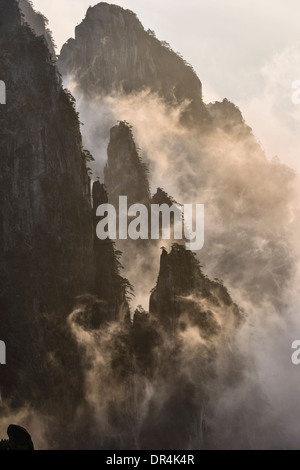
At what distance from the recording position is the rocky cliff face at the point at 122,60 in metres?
125

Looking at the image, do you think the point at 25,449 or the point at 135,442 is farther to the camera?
the point at 135,442

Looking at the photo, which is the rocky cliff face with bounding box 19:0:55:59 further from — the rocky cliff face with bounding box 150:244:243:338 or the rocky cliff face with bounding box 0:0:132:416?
the rocky cliff face with bounding box 150:244:243:338

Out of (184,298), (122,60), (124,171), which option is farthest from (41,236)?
(122,60)

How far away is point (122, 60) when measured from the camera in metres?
126

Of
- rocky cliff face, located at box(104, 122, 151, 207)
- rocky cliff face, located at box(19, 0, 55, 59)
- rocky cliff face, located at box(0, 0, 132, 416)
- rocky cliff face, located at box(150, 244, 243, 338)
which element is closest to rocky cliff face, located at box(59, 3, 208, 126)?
rocky cliff face, located at box(19, 0, 55, 59)

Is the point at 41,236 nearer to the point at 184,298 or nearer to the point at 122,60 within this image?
the point at 184,298

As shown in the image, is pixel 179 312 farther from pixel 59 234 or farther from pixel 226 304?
pixel 59 234

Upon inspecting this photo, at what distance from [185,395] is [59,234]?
29183 millimetres

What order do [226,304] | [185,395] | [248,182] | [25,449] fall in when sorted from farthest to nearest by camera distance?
1. [248,182]
2. [226,304]
3. [185,395]
4. [25,449]

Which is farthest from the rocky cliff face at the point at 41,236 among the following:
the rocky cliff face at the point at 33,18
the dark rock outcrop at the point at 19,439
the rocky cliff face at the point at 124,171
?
the rocky cliff face at the point at 33,18

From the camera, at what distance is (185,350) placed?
75.8 m

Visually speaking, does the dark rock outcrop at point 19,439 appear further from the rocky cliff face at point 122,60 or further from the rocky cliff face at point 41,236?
the rocky cliff face at point 122,60

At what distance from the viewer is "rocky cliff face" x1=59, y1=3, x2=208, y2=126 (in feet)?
411
